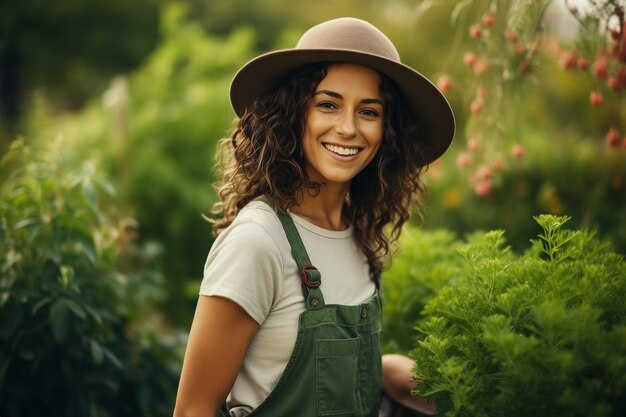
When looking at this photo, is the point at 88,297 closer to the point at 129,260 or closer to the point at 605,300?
the point at 129,260

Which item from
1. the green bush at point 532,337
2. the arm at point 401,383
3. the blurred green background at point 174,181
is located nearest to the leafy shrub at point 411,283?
the blurred green background at point 174,181

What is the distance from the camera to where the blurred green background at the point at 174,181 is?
2.77 m

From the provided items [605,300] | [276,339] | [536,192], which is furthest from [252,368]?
[536,192]

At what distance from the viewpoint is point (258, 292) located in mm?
1792

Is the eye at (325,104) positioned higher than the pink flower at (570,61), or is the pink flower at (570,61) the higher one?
the pink flower at (570,61)

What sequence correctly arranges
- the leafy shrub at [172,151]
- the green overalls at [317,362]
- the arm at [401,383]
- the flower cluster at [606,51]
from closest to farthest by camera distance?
the green overalls at [317,362]
the arm at [401,383]
the flower cluster at [606,51]
the leafy shrub at [172,151]

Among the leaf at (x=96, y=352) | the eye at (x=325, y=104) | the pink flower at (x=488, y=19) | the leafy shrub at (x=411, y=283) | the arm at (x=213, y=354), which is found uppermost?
the pink flower at (x=488, y=19)

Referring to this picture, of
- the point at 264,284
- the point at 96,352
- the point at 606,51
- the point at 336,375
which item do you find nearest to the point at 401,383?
the point at 336,375

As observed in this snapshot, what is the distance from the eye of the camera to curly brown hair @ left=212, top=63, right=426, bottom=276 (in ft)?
7.02

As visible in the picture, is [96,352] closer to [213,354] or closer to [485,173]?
[213,354]

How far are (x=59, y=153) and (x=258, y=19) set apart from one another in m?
16.0

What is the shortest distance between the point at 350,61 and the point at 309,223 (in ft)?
1.87

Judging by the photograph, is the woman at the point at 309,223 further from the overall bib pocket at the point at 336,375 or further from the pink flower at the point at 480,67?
the pink flower at the point at 480,67

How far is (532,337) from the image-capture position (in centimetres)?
152
